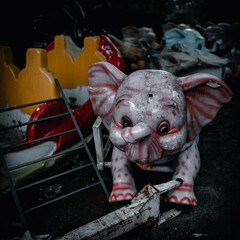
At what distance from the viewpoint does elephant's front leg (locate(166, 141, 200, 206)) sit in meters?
1.17

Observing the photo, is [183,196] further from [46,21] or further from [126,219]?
[46,21]

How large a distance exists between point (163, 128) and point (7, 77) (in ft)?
4.56

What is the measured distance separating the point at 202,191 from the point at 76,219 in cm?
85

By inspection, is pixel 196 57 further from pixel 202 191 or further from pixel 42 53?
pixel 42 53

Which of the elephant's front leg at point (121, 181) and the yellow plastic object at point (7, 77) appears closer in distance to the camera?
the elephant's front leg at point (121, 181)

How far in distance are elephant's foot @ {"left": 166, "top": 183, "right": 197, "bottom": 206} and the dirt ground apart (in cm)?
13

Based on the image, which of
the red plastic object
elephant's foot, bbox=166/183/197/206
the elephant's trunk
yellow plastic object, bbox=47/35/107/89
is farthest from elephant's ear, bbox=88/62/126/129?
yellow plastic object, bbox=47/35/107/89

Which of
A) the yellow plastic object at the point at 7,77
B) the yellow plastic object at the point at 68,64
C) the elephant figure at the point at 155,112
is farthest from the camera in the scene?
the yellow plastic object at the point at 68,64

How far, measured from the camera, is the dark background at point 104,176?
116 centimetres

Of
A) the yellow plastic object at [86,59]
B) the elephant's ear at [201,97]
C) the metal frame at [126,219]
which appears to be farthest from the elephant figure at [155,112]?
the yellow plastic object at [86,59]

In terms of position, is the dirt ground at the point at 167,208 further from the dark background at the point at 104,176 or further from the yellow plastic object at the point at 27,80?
the yellow plastic object at the point at 27,80

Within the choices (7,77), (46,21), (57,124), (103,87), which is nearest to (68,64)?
(7,77)

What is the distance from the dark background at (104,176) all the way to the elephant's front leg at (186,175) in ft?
0.47

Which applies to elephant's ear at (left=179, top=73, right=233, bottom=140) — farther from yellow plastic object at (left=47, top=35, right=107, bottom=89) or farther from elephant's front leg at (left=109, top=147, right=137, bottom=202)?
yellow plastic object at (left=47, top=35, right=107, bottom=89)
